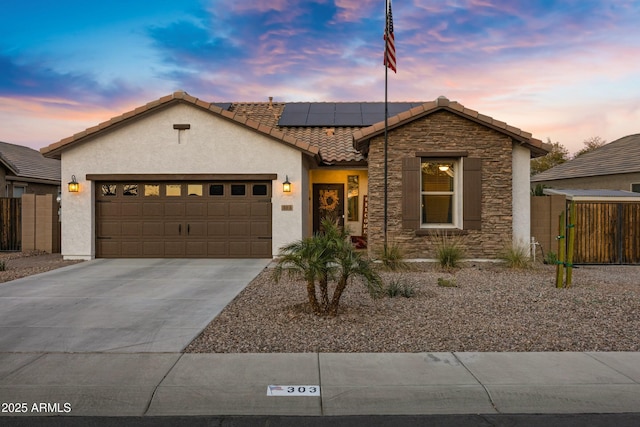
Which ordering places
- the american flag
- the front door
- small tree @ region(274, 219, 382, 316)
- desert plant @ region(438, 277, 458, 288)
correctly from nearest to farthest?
small tree @ region(274, 219, 382, 316) → desert plant @ region(438, 277, 458, 288) → the american flag → the front door

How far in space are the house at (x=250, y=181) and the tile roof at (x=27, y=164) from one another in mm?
11050

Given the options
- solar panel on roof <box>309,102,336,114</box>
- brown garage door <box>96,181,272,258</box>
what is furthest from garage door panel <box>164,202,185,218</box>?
solar panel on roof <box>309,102,336,114</box>

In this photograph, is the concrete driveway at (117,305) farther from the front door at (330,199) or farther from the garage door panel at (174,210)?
the front door at (330,199)

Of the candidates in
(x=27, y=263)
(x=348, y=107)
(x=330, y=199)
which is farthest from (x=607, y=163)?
(x=27, y=263)

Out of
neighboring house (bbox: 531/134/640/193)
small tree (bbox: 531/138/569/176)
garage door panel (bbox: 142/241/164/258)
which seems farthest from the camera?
small tree (bbox: 531/138/569/176)

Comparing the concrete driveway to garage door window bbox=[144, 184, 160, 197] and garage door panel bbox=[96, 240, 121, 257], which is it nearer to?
garage door panel bbox=[96, 240, 121, 257]

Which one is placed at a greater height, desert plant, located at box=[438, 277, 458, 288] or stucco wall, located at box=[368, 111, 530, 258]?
stucco wall, located at box=[368, 111, 530, 258]

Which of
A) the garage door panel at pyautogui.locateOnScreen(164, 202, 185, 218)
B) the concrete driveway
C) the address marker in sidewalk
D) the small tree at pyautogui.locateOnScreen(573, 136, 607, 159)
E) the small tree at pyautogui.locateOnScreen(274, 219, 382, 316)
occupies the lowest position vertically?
the address marker in sidewalk

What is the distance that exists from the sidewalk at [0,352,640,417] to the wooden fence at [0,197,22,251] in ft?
41.4

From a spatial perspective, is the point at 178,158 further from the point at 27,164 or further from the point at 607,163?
the point at 607,163

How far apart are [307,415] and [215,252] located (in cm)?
1020

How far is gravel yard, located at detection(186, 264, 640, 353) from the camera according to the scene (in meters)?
5.32

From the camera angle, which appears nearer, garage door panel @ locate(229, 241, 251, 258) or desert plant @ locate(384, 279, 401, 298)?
desert plant @ locate(384, 279, 401, 298)

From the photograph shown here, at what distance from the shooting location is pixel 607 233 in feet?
41.5
